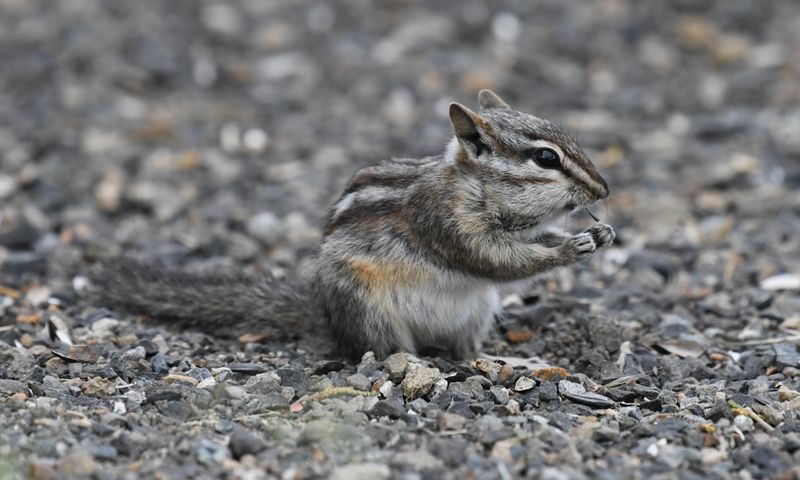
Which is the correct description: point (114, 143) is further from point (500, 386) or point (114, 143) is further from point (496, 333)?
point (500, 386)

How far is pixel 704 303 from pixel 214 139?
4.20 meters

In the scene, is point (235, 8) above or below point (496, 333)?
above

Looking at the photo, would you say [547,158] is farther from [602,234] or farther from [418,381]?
[418,381]

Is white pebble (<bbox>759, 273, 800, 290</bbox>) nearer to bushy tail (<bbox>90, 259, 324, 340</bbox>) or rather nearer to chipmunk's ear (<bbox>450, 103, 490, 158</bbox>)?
chipmunk's ear (<bbox>450, 103, 490, 158</bbox>)

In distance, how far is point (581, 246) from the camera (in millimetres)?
5242

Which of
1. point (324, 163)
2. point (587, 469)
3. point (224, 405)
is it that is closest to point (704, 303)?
point (587, 469)

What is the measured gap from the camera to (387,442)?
4352 millimetres

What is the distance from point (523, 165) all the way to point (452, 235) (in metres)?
0.46

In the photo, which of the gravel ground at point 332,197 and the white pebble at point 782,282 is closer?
the gravel ground at point 332,197

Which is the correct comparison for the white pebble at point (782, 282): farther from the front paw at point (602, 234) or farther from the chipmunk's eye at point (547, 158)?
the chipmunk's eye at point (547, 158)

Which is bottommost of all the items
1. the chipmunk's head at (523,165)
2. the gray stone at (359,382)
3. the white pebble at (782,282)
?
the gray stone at (359,382)

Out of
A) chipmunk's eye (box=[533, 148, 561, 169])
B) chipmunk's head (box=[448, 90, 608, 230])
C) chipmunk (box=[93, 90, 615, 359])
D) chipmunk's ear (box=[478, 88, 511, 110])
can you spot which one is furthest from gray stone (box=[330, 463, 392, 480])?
chipmunk's ear (box=[478, 88, 511, 110])

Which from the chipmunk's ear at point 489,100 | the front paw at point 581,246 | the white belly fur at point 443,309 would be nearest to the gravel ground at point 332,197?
the white belly fur at point 443,309

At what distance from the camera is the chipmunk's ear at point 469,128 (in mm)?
5180
